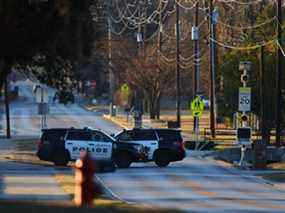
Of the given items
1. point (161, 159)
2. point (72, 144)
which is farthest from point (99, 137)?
point (161, 159)

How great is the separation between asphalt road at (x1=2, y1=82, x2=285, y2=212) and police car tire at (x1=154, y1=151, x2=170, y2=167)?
0.96 feet

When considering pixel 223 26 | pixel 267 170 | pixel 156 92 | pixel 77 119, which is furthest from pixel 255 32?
pixel 267 170

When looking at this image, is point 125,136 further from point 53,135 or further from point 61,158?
point 53,135

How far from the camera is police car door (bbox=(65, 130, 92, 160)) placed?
3828 cm

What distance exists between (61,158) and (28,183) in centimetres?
896

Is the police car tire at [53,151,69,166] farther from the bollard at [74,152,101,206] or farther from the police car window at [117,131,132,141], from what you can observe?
the bollard at [74,152,101,206]

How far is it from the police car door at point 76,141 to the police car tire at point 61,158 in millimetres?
225

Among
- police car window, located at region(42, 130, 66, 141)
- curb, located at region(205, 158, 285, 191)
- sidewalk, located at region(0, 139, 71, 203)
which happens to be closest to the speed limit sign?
curb, located at region(205, 158, 285, 191)

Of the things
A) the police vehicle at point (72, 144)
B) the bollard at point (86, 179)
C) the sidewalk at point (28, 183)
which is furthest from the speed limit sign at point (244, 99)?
the bollard at point (86, 179)

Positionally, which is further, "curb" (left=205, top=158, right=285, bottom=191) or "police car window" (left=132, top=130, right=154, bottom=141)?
"police car window" (left=132, top=130, right=154, bottom=141)

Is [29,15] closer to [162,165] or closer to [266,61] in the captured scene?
[162,165]

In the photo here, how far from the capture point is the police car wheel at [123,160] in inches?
1508

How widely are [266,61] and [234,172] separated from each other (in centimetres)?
1977

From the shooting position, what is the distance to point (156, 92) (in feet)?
275
